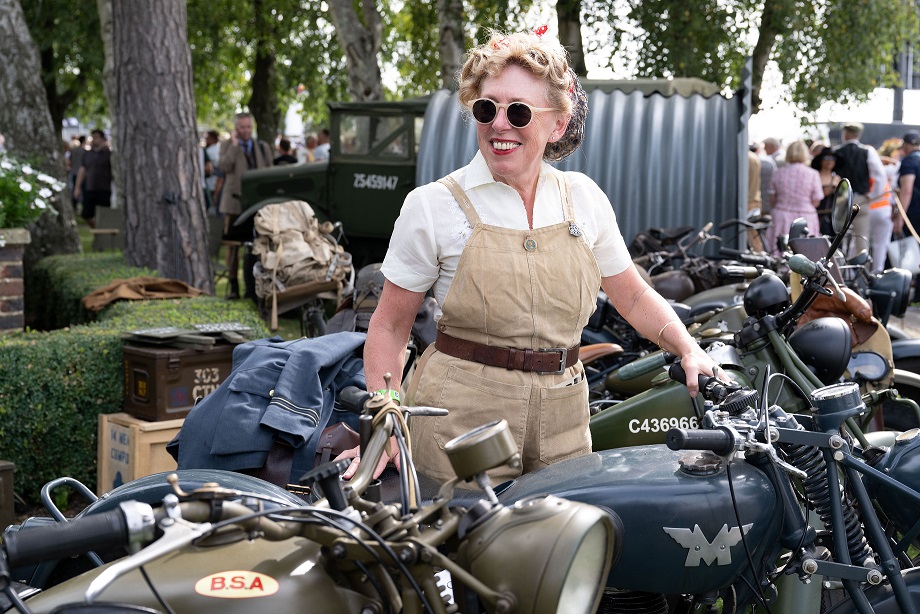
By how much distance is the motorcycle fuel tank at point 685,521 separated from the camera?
2.18 metres

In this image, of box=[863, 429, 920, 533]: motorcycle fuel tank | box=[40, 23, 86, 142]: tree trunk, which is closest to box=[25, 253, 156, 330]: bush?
box=[863, 429, 920, 533]: motorcycle fuel tank

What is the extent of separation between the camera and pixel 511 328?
2547mm

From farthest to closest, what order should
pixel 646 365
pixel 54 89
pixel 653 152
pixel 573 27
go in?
pixel 54 89
pixel 573 27
pixel 653 152
pixel 646 365

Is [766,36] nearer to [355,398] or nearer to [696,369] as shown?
[696,369]

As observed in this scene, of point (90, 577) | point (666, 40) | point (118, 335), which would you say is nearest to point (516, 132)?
point (90, 577)

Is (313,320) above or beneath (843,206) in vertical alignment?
beneath

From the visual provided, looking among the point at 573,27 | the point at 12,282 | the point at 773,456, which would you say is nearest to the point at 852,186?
the point at 573,27

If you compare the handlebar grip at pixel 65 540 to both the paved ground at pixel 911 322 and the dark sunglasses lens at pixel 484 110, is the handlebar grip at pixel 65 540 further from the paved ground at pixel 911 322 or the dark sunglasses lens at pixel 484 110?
the paved ground at pixel 911 322

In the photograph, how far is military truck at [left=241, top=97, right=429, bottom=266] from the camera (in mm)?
11383

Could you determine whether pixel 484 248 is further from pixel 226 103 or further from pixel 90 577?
pixel 226 103

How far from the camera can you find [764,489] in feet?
7.27

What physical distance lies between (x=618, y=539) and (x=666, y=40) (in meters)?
16.2

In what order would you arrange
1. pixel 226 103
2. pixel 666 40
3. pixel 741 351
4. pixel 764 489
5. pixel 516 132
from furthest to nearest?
pixel 226 103
pixel 666 40
pixel 741 351
pixel 516 132
pixel 764 489

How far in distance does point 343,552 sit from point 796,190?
1054 centimetres
